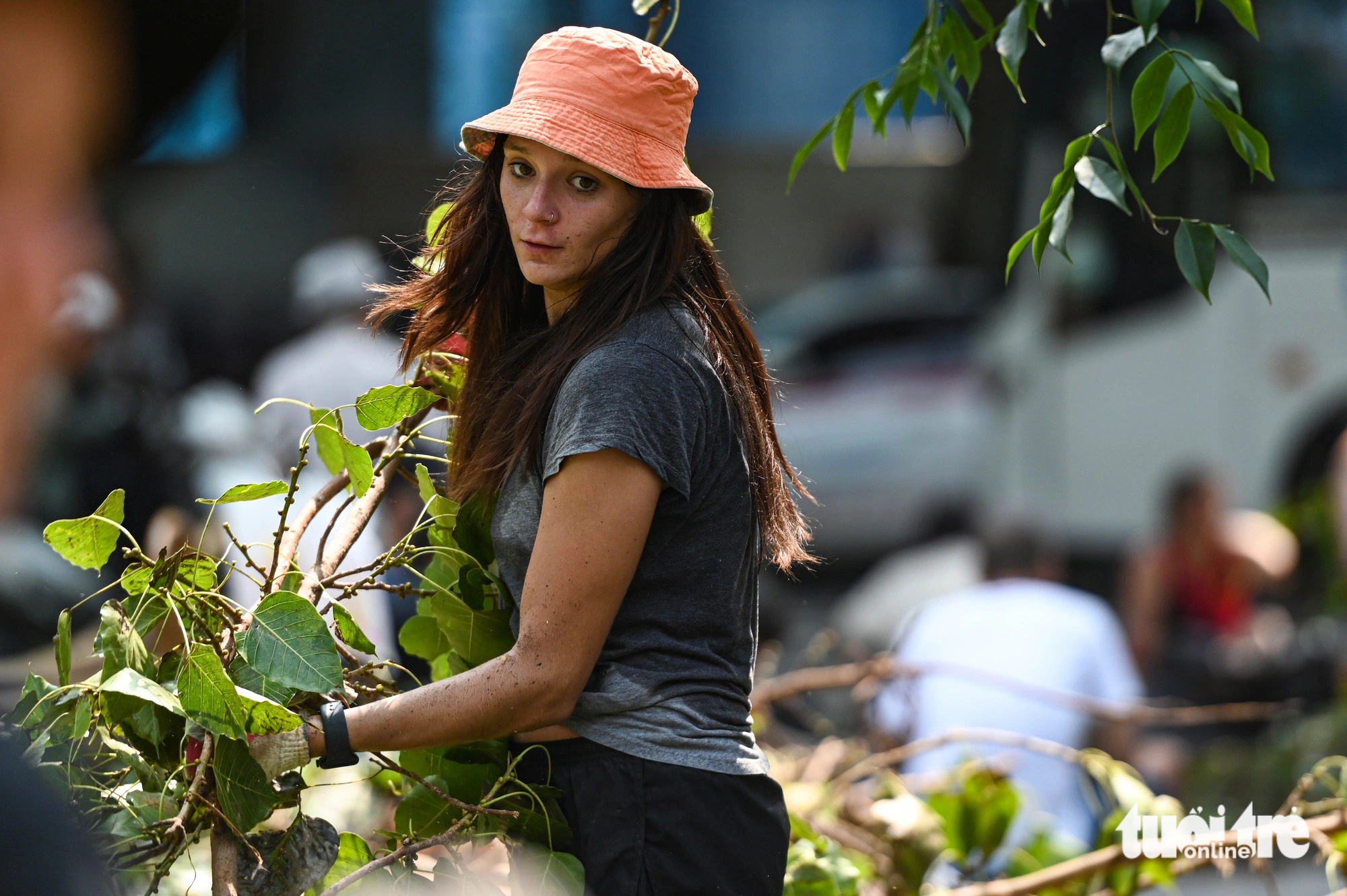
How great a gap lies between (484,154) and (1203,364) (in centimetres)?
624

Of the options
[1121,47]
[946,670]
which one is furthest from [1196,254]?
[946,670]

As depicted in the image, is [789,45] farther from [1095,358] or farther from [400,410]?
[400,410]

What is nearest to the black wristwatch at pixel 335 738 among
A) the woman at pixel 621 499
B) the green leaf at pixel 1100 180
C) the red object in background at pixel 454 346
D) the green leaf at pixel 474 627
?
the woman at pixel 621 499

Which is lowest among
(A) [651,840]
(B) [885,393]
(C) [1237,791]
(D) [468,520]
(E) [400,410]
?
(C) [1237,791]

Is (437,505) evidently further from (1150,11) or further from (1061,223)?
(1150,11)

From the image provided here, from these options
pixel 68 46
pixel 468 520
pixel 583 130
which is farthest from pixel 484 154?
pixel 68 46

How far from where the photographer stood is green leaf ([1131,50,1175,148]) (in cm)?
159

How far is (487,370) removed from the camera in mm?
1712

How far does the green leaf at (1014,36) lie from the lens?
5.72ft

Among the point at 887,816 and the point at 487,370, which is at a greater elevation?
the point at 487,370

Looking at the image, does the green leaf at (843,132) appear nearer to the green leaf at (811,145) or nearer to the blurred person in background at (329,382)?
the green leaf at (811,145)

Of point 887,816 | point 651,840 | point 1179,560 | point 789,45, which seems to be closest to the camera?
point 651,840

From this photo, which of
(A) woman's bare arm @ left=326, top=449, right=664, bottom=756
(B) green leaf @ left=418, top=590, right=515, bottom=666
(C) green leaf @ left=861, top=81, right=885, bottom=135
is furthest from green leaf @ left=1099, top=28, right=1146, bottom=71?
(B) green leaf @ left=418, top=590, right=515, bottom=666

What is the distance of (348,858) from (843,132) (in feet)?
3.91
